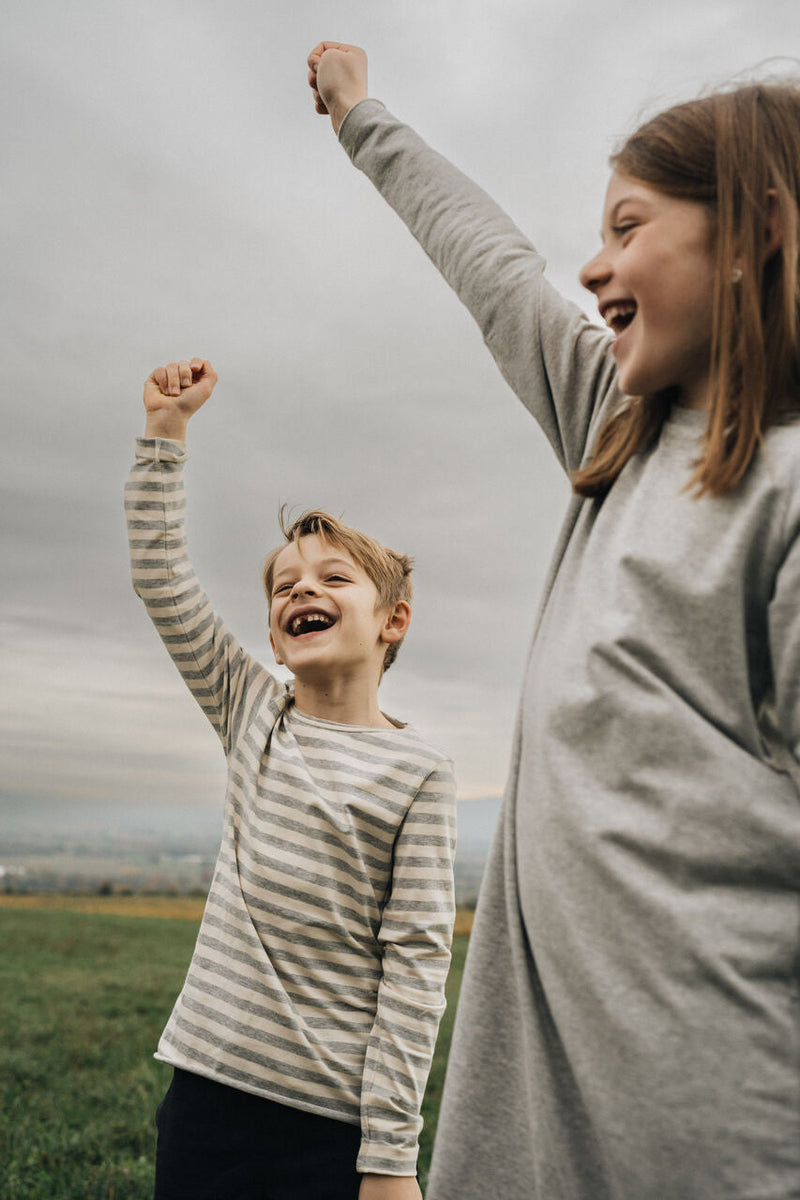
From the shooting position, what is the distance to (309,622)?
95.5 inches

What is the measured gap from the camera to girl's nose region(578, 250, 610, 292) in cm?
150

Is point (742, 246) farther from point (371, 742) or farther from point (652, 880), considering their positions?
point (371, 742)

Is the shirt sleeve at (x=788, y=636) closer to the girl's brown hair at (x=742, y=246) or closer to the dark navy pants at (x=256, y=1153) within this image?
the girl's brown hair at (x=742, y=246)

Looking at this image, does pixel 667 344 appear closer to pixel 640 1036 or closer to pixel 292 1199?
pixel 640 1036

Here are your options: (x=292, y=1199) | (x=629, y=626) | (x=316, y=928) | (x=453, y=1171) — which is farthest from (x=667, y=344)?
(x=292, y=1199)

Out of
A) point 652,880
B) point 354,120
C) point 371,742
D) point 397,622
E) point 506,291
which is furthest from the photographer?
point 397,622

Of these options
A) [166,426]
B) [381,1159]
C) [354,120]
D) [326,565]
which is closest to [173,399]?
[166,426]

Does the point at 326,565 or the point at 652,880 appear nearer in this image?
the point at 652,880

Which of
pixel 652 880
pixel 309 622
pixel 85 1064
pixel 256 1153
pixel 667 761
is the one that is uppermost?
pixel 309 622

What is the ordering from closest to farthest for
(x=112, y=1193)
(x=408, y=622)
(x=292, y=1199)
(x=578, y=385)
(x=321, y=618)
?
1. (x=578, y=385)
2. (x=292, y=1199)
3. (x=321, y=618)
4. (x=408, y=622)
5. (x=112, y=1193)

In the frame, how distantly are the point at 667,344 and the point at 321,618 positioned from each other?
1.22 m

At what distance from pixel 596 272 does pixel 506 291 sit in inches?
11.3

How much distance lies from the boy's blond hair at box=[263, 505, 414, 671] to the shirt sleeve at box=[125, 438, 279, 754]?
23cm

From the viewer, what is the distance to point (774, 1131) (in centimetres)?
113
